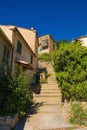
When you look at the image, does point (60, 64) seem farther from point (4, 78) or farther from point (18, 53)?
point (18, 53)

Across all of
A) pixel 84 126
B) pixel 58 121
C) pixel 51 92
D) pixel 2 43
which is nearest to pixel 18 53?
pixel 2 43

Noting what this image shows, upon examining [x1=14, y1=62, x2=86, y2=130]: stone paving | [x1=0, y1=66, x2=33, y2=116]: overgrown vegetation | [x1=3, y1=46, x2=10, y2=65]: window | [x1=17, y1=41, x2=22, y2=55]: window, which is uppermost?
[x1=17, y1=41, x2=22, y2=55]: window

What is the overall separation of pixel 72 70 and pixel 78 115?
331 centimetres

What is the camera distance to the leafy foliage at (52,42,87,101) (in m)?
11.8

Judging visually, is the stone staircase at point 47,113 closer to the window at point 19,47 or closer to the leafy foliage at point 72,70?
the leafy foliage at point 72,70

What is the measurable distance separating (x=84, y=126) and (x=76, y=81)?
130 inches

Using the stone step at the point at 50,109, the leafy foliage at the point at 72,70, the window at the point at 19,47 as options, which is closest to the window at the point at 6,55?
the window at the point at 19,47

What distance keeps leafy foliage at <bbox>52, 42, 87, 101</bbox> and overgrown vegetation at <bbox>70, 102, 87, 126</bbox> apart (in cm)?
108

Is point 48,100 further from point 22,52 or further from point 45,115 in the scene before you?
point 22,52

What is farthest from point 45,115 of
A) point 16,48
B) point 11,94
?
point 16,48

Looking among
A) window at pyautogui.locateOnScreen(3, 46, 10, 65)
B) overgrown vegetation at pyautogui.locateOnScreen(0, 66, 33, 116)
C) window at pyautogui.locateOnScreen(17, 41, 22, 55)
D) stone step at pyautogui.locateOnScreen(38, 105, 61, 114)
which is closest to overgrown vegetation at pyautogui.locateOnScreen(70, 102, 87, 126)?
stone step at pyautogui.locateOnScreen(38, 105, 61, 114)

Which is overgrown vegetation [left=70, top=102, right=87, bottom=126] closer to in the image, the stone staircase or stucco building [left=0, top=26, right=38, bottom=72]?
the stone staircase

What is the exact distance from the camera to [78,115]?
1027 cm

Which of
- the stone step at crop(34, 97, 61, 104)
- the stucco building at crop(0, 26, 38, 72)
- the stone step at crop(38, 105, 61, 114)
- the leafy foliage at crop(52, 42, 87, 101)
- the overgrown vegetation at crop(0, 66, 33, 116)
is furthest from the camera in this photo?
the stucco building at crop(0, 26, 38, 72)
